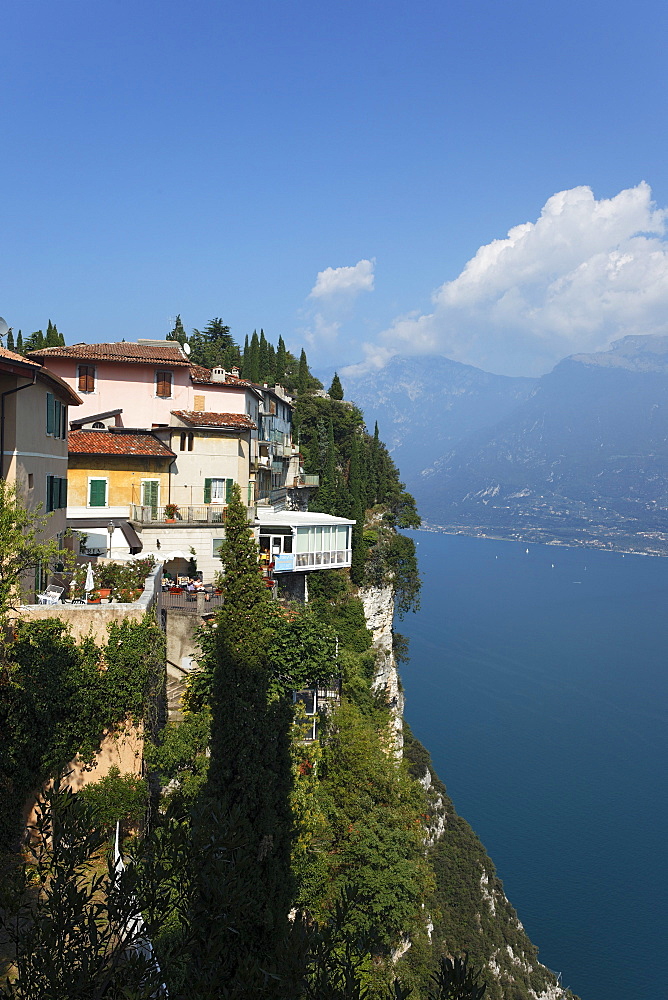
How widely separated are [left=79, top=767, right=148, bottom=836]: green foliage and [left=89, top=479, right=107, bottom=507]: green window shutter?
1565cm

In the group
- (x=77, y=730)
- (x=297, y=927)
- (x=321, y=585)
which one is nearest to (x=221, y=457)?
(x=321, y=585)

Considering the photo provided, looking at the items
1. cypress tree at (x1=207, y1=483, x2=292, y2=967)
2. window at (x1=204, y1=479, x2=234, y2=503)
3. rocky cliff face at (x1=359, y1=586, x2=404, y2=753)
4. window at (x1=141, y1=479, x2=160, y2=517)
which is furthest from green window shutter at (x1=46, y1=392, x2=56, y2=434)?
rocky cliff face at (x1=359, y1=586, x2=404, y2=753)

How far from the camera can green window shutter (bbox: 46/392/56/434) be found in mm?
18797

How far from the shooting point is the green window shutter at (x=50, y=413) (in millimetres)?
18797

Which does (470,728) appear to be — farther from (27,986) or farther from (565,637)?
(27,986)

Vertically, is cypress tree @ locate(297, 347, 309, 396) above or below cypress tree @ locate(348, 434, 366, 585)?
above

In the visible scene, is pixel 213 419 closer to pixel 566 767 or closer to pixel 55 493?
pixel 55 493

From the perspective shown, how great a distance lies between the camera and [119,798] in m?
13.5

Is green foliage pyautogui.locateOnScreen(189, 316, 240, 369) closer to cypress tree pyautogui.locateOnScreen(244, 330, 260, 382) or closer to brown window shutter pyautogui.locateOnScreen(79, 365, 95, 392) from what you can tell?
cypress tree pyautogui.locateOnScreen(244, 330, 260, 382)

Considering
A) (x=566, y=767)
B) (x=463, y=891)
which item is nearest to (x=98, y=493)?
(x=463, y=891)

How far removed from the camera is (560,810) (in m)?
67.4

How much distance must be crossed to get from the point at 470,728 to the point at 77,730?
76360 mm

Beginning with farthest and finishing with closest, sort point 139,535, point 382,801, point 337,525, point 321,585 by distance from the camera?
point 321,585 < point 337,525 < point 139,535 < point 382,801

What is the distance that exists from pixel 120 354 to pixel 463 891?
42.2 metres
